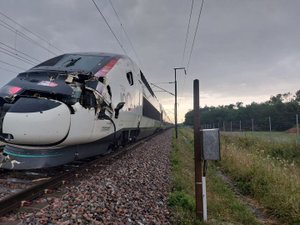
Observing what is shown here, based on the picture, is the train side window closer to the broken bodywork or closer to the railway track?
the broken bodywork

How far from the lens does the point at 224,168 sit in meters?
12.5

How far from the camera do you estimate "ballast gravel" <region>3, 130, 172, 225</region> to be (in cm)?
394

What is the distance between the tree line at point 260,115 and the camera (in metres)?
42.6

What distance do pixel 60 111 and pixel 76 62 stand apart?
2625 mm

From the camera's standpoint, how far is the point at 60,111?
582 cm

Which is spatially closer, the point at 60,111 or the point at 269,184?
the point at 60,111

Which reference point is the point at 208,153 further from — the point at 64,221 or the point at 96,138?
the point at 96,138

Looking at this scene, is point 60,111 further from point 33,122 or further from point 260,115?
point 260,115

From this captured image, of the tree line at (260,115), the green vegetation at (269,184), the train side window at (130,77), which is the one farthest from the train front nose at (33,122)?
the tree line at (260,115)

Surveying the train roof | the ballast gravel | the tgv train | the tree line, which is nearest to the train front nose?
the tgv train

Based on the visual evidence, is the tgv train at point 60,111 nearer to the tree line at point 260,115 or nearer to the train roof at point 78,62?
the train roof at point 78,62

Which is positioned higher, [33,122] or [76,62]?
[76,62]

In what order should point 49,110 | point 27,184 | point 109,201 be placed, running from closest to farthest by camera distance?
point 109,201 → point 27,184 → point 49,110

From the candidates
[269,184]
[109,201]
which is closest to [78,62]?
[109,201]
